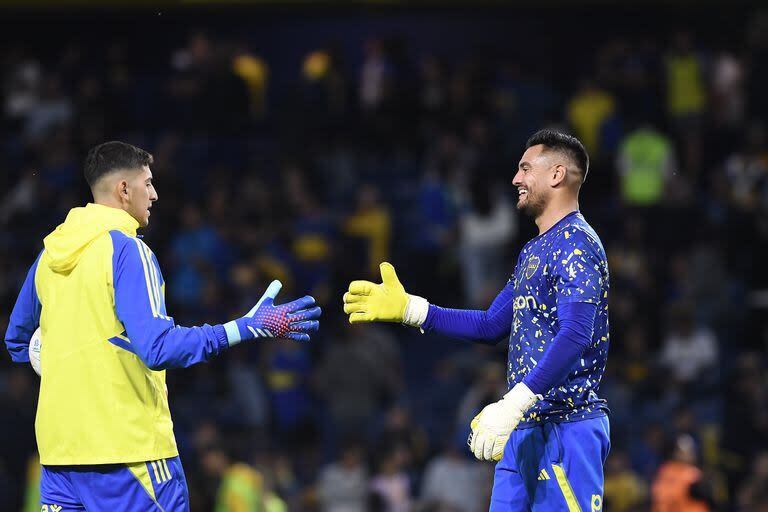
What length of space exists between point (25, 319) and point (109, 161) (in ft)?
2.74

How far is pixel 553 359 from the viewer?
206 inches

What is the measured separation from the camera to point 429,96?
50.9 ft

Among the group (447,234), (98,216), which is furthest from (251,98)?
(98,216)

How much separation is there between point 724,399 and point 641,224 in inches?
85.3

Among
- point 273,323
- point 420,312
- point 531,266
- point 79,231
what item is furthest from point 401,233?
point 79,231

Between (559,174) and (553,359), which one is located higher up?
(559,174)

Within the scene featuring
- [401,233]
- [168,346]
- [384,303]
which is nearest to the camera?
[168,346]

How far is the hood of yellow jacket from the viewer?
17.4 ft

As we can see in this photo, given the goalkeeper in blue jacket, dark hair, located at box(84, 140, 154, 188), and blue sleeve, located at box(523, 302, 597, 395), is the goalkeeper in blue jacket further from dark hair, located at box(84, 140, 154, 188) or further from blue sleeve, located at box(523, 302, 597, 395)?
dark hair, located at box(84, 140, 154, 188)

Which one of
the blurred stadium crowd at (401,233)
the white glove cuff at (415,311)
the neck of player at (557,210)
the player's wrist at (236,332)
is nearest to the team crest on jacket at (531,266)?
the neck of player at (557,210)

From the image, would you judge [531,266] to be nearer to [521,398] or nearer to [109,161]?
[521,398]

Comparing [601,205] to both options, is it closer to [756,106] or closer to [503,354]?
[756,106]

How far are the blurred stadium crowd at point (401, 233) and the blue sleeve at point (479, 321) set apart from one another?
4.66 metres

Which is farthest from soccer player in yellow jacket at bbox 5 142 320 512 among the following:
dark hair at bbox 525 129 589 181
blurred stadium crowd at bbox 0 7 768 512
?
blurred stadium crowd at bbox 0 7 768 512
